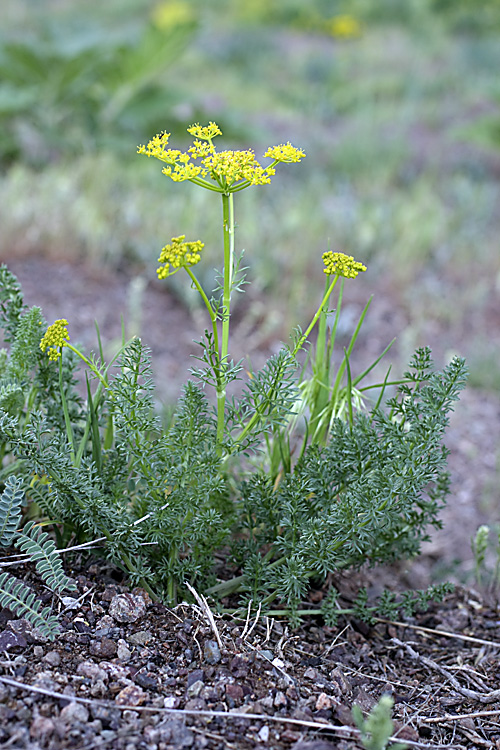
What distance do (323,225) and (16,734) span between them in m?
4.46

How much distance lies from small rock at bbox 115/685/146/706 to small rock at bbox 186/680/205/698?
3.3 inches

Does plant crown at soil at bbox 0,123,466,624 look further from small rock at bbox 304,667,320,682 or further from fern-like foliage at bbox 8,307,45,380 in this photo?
small rock at bbox 304,667,320,682

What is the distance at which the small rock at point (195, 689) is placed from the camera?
1.25 m

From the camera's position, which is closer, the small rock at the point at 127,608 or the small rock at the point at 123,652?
the small rock at the point at 123,652

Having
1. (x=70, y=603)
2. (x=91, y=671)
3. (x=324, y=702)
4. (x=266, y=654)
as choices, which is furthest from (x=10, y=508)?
(x=324, y=702)

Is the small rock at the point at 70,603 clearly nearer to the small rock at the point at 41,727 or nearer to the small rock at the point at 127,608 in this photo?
the small rock at the point at 127,608

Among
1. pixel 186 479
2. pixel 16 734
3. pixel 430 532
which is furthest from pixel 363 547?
pixel 430 532

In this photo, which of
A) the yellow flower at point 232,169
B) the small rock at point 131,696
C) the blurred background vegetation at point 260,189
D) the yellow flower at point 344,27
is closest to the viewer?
the small rock at point 131,696

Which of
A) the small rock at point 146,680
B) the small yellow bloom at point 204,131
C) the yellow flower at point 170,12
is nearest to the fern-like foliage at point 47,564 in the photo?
the small rock at point 146,680

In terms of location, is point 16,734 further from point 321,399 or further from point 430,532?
point 430,532

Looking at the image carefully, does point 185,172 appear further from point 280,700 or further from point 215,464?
point 280,700

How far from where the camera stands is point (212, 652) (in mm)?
1379

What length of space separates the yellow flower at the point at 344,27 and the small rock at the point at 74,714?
659 inches

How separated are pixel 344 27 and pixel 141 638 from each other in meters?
16.7
